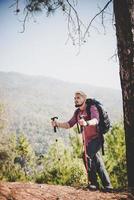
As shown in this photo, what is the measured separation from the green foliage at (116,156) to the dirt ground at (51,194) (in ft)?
50.1

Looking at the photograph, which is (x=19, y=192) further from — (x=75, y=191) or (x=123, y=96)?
(x=123, y=96)

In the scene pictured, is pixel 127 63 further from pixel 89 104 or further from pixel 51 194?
pixel 51 194

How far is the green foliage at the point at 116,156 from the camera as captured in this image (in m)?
19.4

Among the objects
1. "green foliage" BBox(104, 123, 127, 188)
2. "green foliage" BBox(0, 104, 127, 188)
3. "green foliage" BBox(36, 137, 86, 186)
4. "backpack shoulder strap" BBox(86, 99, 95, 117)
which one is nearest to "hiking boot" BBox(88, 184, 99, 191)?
"backpack shoulder strap" BBox(86, 99, 95, 117)

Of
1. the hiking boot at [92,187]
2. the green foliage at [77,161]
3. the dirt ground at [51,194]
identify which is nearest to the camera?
the dirt ground at [51,194]

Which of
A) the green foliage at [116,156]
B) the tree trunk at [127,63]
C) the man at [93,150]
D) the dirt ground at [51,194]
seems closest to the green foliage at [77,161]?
the green foliage at [116,156]

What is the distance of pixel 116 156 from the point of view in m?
20.0

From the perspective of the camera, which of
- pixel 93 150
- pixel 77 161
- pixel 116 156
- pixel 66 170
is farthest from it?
pixel 77 161

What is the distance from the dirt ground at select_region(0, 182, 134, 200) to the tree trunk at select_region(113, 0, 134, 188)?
414 mm

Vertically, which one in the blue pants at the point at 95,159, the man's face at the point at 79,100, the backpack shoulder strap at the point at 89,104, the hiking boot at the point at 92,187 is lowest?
the hiking boot at the point at 92,187

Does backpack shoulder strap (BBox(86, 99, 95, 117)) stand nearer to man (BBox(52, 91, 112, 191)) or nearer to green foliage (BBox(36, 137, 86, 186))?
man (BBox(52, 91, 112, 191))

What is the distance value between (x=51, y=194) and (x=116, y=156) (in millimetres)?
16535

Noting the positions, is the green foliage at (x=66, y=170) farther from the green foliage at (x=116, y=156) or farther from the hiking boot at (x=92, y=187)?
the hiking boot at (x=92, y=187)

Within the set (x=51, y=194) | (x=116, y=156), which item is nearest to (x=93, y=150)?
(x=51, y=194)
